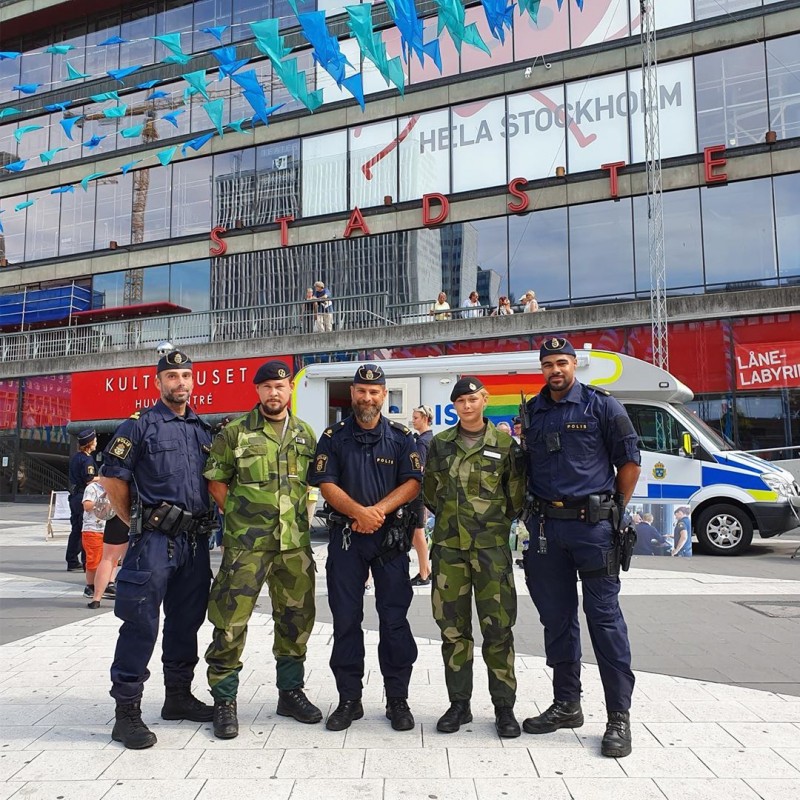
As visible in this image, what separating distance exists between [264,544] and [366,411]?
0.95 metres

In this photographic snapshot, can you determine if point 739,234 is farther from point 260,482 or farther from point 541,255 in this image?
point 260,482

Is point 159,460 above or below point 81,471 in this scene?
above

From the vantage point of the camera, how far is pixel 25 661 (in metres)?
5.32

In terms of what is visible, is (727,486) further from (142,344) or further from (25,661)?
(142,344)

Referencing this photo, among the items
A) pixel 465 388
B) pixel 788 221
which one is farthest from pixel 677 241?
pixel 465 388

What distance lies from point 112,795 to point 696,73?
20.2 metres

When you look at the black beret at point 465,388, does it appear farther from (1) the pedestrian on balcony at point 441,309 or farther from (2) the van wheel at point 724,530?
(1) the pedestrian on balcony at point 441,309

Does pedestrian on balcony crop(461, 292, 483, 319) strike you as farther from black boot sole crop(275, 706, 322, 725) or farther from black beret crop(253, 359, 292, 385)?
black boot sole crop(275, 706, 322, 725)

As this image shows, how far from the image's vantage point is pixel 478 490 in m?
4.08

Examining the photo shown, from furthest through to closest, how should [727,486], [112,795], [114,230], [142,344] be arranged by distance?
[114,230] < [142,344] < [727,486] < [112,795]

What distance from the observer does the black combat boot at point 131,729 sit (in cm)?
362

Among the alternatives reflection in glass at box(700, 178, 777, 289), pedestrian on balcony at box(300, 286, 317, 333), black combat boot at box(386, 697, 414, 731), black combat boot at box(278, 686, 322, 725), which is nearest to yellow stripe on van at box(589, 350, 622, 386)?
black combat boot at box(386, 697, 414, 731)

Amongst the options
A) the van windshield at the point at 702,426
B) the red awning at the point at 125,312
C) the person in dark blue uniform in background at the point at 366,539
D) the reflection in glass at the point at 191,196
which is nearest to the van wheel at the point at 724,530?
the van windshield at the point at 702,426

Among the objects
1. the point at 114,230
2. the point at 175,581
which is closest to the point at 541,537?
the point at 175,581
